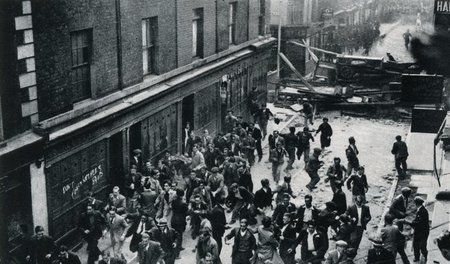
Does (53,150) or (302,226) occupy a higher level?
(53,150)

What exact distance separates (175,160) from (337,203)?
6006 mm

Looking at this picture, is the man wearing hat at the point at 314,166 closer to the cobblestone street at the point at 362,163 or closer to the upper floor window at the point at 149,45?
the cobblestone street at the point at 362,163

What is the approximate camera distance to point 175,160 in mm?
18297

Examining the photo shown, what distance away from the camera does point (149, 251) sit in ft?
37.4

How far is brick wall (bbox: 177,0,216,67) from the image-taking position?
20.1m

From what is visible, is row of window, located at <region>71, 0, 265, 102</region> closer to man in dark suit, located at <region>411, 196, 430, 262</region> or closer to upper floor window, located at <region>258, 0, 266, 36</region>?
upper floor window, located at <region>258, 0, 266, 36</region>

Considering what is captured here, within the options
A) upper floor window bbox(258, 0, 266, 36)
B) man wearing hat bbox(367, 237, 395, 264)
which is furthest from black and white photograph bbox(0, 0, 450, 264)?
upper floor window bbox(258, 0, 266, 36)

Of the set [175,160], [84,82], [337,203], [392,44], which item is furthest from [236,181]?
[392,44]

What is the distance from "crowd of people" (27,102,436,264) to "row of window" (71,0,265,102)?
2702 mm

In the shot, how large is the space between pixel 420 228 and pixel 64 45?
9158 mm

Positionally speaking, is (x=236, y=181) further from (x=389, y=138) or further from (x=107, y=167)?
(x=389, y=138)

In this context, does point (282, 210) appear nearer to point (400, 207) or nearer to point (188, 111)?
point (400, 207)

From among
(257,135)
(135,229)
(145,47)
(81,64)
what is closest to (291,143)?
(257,135)

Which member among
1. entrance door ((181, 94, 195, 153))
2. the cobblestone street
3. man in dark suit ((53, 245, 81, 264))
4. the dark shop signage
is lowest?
the cobblestone street
